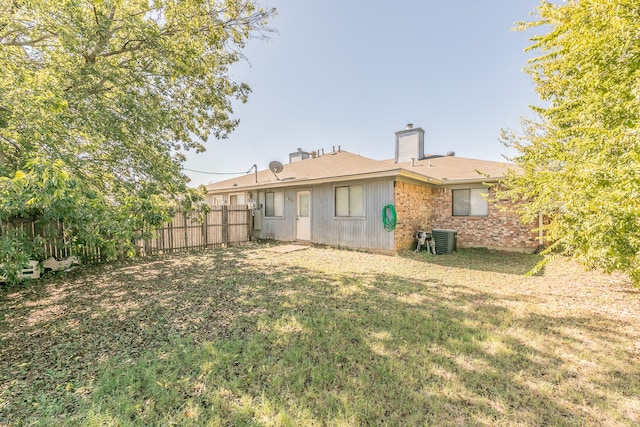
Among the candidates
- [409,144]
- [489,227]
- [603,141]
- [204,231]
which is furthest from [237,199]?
[603,141]

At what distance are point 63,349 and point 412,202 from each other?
9.66 m

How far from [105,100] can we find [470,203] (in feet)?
39.2

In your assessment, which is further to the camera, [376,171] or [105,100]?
[376,171]

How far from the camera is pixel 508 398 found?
7.57 feet

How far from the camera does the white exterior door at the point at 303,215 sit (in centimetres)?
1151

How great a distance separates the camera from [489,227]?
34.7ft

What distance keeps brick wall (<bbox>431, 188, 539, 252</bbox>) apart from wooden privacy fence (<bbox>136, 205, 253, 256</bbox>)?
334 inches

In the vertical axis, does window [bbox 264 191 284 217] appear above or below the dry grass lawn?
above

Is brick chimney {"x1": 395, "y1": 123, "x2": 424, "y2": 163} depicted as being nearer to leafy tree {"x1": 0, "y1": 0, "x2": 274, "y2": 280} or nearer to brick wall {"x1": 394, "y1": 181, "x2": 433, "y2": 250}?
brick wall {"x1": 394, "y1": 181, "x2": 433, "y2": 250}

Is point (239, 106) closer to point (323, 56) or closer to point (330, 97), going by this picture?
point (323, 56)

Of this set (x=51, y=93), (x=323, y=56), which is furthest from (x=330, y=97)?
(x=51, y=93)

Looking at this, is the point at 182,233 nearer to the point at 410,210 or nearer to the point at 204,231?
the point at 204,231

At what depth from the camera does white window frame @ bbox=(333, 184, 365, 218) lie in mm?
9984

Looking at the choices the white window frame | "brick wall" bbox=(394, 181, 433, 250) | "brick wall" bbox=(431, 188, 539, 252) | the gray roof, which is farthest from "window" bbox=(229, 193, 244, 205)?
"brick wall" bbox=(431, 188, 539, 252)
